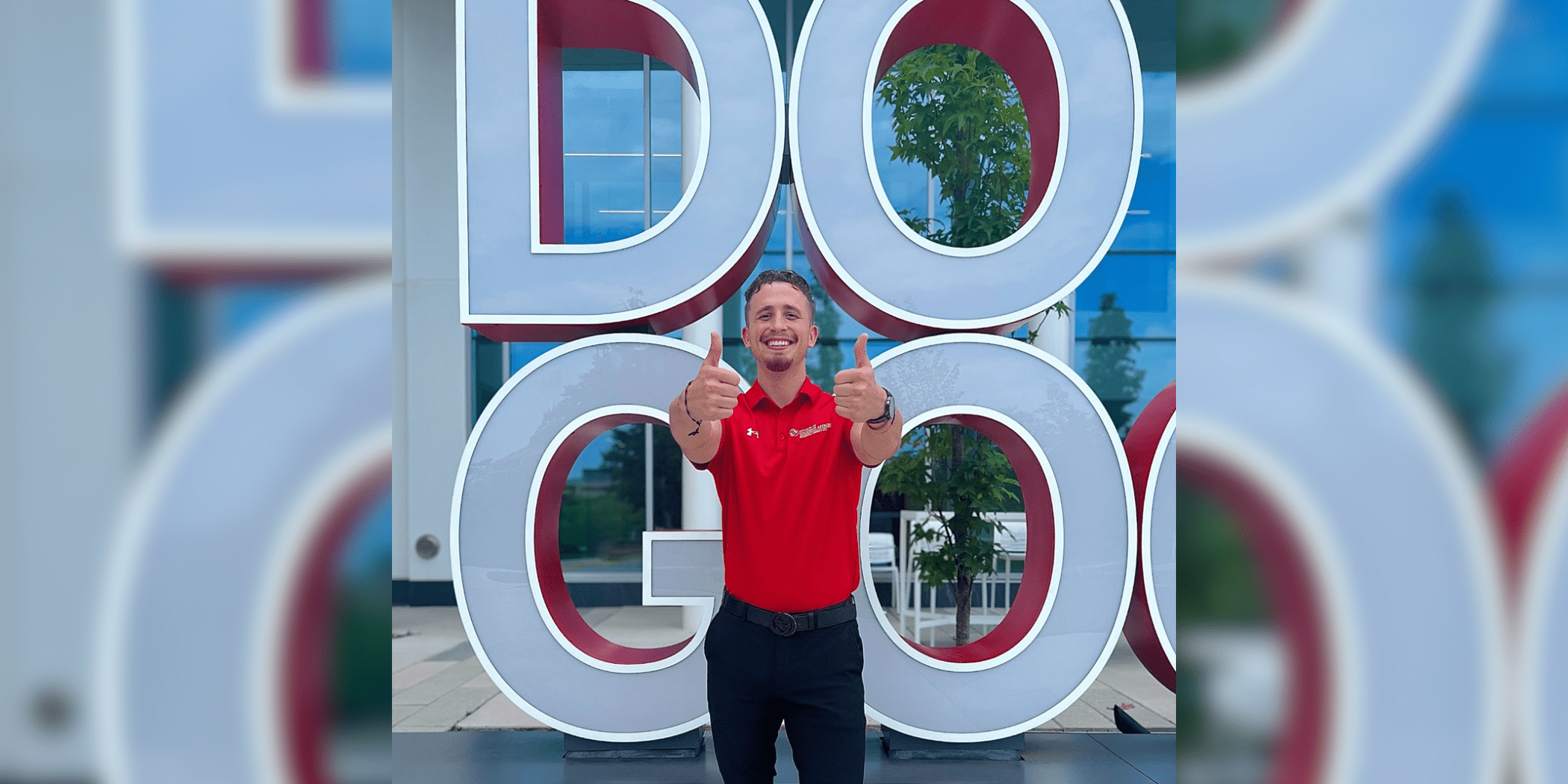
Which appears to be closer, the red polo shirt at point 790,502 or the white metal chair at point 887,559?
the red polo shirt at point 790,502

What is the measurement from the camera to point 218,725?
859 mm

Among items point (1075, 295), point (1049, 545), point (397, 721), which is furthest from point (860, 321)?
point (1075, 295)

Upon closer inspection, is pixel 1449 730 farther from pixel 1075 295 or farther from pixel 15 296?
pixel 1075 295

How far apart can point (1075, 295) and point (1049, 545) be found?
658cm

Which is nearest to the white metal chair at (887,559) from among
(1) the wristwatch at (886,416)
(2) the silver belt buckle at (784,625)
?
(2) the silver belt buckle at (784,625)

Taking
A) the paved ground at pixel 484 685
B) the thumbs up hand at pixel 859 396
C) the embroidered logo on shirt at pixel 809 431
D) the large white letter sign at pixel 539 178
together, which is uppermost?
the large white letter sign at pixel 539 178

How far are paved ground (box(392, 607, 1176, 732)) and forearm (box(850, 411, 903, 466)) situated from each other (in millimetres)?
3077

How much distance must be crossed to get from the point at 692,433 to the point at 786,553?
1.52 ft

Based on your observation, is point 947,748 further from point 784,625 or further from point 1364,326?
point 1364,326

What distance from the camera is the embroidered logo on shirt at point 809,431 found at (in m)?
2.74

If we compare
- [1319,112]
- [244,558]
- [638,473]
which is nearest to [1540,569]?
[1319,112]

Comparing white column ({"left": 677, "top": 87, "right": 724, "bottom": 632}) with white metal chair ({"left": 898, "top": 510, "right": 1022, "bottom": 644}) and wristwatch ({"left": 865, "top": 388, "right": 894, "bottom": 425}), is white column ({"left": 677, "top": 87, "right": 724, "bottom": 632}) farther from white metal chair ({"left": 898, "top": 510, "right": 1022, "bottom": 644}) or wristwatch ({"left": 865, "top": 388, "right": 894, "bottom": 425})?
wristwatch ({"left": 865, "top": 388, "right": 894, "bottom": 425})

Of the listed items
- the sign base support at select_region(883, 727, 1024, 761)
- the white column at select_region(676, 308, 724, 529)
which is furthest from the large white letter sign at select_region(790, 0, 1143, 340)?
the white column at select_region(676, 308, 724, 529)

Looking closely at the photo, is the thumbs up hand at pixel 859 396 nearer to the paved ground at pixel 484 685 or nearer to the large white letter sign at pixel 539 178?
the large white letter sign at pixel 539 178
